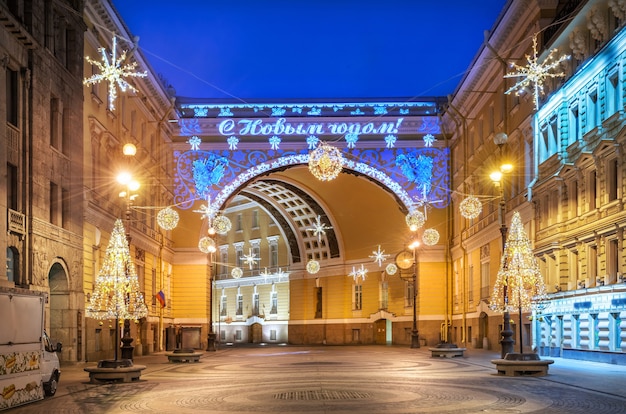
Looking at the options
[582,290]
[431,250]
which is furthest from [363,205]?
[582,290]

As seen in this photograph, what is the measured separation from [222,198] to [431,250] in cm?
1295

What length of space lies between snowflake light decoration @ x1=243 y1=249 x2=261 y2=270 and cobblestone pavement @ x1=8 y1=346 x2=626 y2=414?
4711 cm

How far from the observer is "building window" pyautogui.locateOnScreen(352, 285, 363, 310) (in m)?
65.9

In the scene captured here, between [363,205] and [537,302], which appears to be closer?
[537,302]

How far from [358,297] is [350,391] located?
4536 centimetres

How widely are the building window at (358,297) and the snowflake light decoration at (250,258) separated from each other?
13852 millimetres

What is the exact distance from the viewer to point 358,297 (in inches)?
2603

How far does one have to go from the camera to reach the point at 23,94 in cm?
2867

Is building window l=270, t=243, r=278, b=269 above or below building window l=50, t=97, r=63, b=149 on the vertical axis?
below

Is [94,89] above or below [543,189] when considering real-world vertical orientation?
above

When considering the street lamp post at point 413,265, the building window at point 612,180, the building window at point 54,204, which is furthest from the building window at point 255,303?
the building window at point 612,180

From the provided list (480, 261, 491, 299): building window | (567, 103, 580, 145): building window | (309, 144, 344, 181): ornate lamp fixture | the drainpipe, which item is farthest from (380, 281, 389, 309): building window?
(567, 103, 580, 145): building window

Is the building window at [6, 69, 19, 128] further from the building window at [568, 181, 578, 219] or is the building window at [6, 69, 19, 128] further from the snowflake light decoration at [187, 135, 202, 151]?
the snowflake light decoration at [187, 135, 202, 151]

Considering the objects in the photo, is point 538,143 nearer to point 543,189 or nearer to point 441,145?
point 543,189
